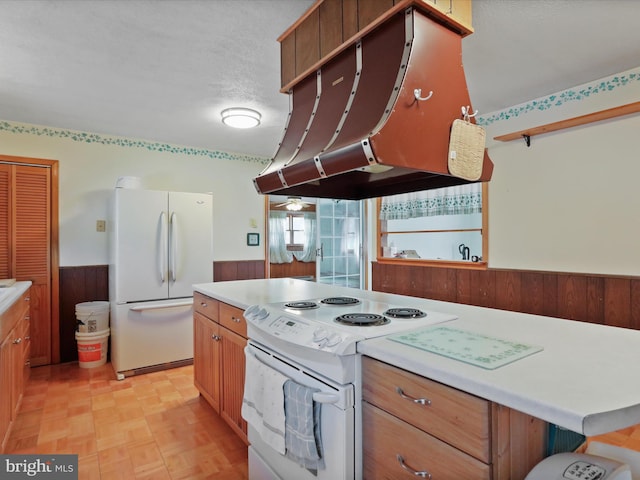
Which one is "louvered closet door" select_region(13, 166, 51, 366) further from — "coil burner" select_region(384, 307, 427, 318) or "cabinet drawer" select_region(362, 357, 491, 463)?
"cabinet drawer" select_region(362, 357, 491, 463)

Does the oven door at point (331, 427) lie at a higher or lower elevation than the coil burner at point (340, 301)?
lower

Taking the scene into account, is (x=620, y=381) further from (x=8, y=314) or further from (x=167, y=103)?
(x=167, y=103)

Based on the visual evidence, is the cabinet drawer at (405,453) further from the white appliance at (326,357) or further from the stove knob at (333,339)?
the stove knob at (333,339)

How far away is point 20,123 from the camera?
3340mm

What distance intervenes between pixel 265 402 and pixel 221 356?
2.67 ft

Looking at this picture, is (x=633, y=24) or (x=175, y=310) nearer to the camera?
(x=633, y=24)

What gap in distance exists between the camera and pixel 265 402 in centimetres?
158

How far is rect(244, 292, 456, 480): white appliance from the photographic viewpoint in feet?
4.07

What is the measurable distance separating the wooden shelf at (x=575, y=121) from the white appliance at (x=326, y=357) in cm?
190

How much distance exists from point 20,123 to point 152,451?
3137 millimetres

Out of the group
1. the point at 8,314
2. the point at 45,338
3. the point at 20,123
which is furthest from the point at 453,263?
the point at 20,123

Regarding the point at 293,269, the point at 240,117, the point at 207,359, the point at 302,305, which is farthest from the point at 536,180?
the point at 293,269

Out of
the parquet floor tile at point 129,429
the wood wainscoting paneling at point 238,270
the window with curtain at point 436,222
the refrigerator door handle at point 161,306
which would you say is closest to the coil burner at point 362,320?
the parquet floor tile at point 129,429

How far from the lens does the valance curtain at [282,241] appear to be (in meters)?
A: 7.11
